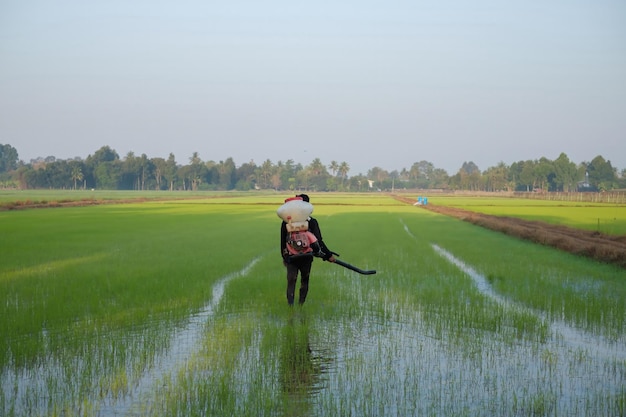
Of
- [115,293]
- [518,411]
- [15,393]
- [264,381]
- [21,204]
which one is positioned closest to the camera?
[518,411]

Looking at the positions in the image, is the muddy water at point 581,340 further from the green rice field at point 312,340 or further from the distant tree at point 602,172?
the distant tree at point 602,172

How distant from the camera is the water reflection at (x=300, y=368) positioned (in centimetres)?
546

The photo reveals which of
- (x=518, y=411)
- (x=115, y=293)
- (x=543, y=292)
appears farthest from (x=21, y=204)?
(x=518, y=411)

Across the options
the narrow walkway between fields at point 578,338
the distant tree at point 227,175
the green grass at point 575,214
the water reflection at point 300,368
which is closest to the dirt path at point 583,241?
A: the green grass at point 575,214

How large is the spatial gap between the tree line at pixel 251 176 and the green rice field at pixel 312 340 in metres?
142

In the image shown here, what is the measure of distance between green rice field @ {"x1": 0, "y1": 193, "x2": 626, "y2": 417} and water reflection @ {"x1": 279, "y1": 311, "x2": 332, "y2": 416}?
26mm

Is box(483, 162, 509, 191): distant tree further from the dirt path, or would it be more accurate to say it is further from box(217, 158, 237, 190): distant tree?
the dirt path

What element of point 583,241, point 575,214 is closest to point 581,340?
point 583,241

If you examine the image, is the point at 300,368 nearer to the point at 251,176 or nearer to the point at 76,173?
the point at 76,173

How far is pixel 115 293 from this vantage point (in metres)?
11.4

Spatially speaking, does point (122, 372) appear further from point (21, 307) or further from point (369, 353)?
point (21, 307)

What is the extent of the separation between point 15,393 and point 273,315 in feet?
13.7

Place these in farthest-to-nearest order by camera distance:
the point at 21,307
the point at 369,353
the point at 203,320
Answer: the point at 21,307, the point at 203,320, the point at 369,353

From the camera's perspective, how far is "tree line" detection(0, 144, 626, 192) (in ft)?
491
